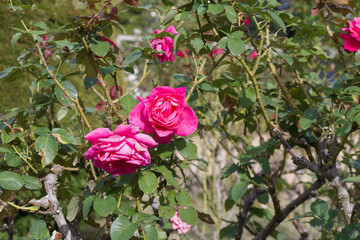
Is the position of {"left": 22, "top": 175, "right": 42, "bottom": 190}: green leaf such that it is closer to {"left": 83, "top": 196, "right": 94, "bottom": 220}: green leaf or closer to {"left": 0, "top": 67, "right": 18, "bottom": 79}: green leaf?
{"left": 83, "top": 196, "right": 94, "bottom": 220}: green leaf

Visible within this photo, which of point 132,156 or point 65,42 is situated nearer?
point 132,156

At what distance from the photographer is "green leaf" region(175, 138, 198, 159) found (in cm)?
111

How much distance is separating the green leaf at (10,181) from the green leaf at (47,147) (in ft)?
0.32

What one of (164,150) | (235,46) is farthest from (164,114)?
(235,46)

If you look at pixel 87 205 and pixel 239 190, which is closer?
pixel 87 205

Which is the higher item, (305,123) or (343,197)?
(305,123)

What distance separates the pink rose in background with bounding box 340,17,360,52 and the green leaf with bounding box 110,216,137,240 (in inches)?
36.3

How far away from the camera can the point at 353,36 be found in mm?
1223

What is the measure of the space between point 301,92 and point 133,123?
0.92 metres

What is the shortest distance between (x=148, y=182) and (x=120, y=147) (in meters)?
0.18

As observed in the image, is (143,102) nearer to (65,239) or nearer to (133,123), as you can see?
(133,123)

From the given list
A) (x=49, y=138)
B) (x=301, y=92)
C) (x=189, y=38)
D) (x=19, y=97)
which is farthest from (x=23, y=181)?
(x=19, y=97)

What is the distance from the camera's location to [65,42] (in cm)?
123

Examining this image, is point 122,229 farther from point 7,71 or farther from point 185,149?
point 7,71
